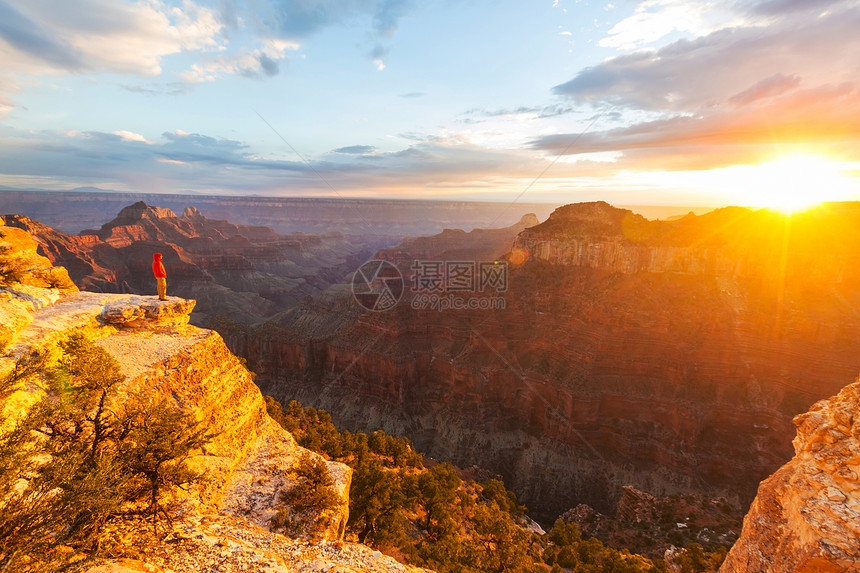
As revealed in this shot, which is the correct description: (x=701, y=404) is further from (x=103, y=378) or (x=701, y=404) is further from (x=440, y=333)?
(x=103, y=378)

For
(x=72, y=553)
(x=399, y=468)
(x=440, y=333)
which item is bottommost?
(x=399, y=468)

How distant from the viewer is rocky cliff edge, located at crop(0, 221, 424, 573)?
965 cm

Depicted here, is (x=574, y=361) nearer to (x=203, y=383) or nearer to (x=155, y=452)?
(x=203, y=383)

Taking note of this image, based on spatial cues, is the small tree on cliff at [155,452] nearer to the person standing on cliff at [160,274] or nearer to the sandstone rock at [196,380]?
the sandstone rock at [196,380]

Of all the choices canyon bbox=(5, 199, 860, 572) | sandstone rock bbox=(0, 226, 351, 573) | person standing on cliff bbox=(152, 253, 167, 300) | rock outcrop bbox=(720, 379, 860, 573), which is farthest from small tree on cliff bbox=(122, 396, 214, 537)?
rock outcrop bbox=(720, 379, 860, 573)

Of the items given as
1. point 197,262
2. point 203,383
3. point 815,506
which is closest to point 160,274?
point 203,383

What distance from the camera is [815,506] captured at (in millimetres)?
8922

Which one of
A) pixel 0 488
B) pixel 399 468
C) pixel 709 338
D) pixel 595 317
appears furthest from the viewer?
pixel 595 317

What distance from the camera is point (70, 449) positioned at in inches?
306

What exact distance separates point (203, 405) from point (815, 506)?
771 inches

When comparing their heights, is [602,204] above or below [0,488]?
above

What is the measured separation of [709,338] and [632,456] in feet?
51.0

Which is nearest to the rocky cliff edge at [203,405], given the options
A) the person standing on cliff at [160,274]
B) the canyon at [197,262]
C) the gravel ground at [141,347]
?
the gravel ground at [141,347]

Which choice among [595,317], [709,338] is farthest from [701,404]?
[595,317]
